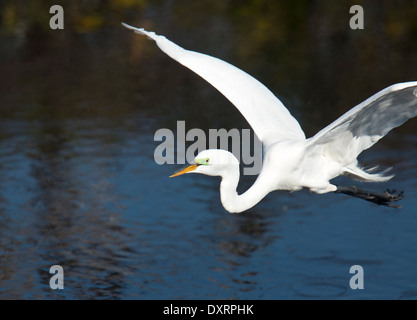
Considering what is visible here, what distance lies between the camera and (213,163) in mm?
8508

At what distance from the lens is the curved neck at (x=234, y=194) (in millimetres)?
8648

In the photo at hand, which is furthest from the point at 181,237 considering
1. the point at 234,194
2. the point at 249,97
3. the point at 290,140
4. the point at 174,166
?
the point at 234,194

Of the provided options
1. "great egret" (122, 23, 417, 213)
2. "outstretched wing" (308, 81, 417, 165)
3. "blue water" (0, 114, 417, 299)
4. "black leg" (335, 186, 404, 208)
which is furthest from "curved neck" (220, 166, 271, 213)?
"blue water" (0, 114, 417, 299)

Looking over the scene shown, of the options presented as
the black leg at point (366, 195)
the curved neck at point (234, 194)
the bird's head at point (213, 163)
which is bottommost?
the curved neck at point (234, 194)

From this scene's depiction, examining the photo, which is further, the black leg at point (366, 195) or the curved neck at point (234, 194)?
Result: the black leg at point (366, 195)

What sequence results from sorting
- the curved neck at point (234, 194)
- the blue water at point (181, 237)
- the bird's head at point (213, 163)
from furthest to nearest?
1. the blue water at point (181, 237)
2. the curved neck at point (234, 194)
3. the bird's head at point (213, 163)

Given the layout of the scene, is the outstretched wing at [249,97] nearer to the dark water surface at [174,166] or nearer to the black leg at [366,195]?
the black leg at [366,195]

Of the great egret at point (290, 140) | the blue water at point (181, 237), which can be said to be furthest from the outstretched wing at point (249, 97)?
the blue water at point (181, 237)

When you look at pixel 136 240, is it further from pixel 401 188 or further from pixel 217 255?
pixel 401 188

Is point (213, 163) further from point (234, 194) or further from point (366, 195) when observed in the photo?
point (366, 195)

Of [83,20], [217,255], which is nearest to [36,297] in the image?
[217,255]

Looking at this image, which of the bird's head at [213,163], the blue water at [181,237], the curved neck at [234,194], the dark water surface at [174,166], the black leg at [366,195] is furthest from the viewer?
the dark water surface at [174,166]

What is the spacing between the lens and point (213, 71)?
34.3 ft

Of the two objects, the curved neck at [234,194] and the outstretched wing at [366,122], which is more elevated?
the outstretched wing at [366,122]
